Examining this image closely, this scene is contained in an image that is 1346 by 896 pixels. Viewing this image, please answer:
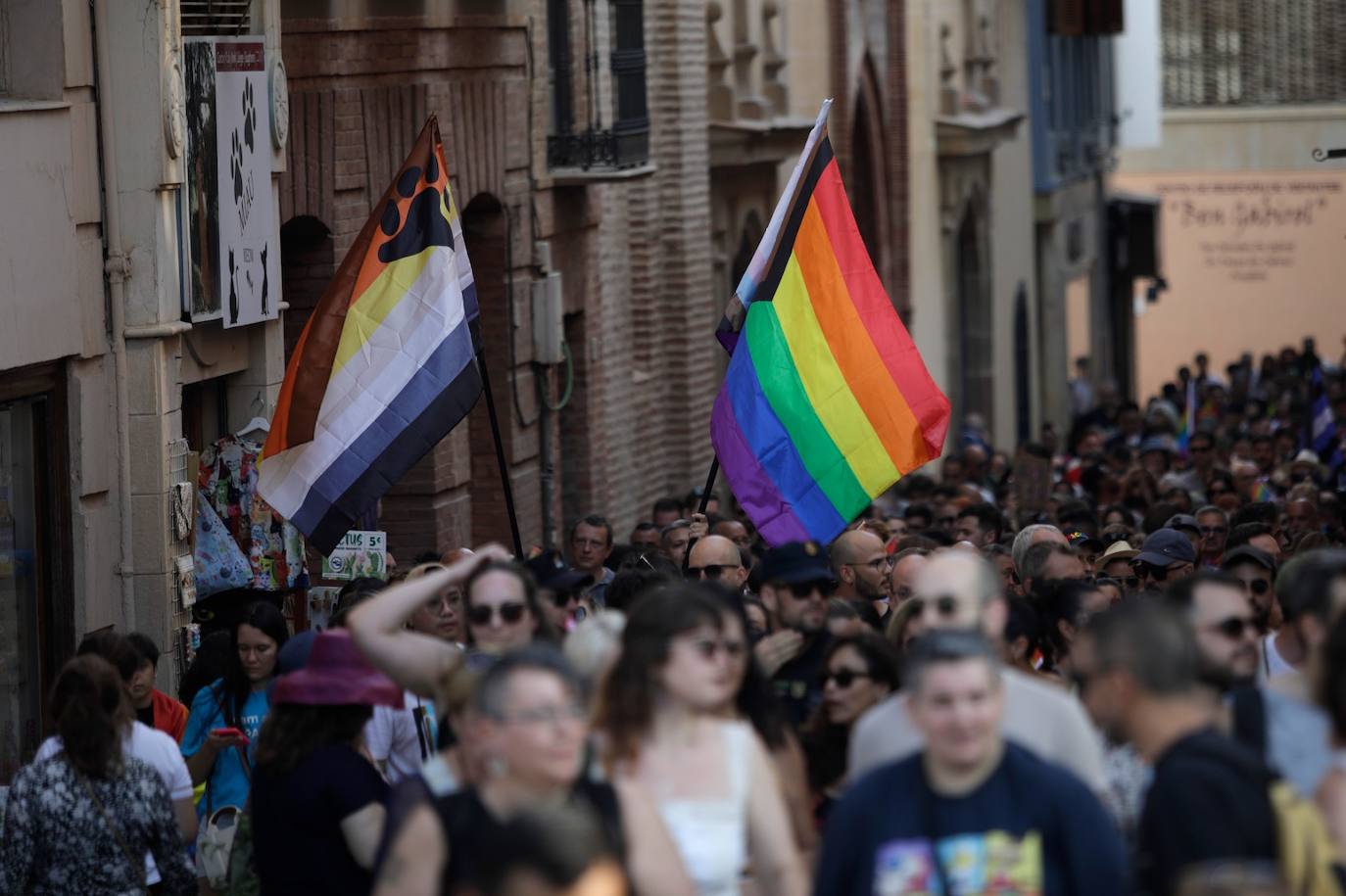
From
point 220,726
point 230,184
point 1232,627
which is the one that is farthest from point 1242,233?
point 1232,627

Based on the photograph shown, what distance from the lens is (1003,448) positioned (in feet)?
121

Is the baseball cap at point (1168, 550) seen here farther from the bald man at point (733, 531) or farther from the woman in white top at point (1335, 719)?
the woman in white top at point (1335, 719)

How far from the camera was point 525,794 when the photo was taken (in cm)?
566

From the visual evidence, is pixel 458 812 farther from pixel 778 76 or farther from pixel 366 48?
pixel 778 76

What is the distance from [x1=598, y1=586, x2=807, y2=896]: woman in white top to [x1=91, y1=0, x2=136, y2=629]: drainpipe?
22.4 ft

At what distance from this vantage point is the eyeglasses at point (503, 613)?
7.16 m

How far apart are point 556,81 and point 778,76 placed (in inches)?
279

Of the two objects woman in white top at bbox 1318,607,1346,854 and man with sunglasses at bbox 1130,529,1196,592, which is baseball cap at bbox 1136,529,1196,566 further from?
woman in white top at bbox 1318,607,1346,854

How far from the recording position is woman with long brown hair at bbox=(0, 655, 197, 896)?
26.3 ft

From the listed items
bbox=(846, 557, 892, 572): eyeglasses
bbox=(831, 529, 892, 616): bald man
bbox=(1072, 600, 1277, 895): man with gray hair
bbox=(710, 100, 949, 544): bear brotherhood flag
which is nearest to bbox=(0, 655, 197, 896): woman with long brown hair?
bbox=(1072, 600, 1277, 895): man with gray hair

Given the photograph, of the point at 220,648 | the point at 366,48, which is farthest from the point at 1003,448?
the point at 220,648

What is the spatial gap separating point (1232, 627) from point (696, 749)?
1.54 metres

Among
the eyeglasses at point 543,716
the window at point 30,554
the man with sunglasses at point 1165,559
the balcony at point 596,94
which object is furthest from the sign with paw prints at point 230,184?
the eyeglasses at point 543,716

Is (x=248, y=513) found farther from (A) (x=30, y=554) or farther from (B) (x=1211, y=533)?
(B) (x=1211, y=533)
